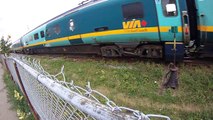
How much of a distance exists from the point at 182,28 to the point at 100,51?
472 centimetres

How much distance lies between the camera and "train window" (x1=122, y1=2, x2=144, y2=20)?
330 inches

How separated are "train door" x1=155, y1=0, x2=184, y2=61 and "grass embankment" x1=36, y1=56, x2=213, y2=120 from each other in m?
0.53

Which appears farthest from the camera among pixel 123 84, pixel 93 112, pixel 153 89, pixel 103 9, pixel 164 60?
pixel 103 9

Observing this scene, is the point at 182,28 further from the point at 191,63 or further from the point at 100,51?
the point at 100,51

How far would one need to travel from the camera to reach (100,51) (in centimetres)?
1140

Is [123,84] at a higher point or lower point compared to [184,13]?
lower

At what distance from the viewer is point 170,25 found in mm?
7672

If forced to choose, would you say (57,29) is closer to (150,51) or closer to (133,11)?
(133,11)

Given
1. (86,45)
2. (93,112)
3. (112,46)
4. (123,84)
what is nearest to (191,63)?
(123,84)

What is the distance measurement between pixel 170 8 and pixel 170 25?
0.53m

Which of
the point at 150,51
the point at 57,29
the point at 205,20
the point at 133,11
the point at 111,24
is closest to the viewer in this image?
the point at 205,20

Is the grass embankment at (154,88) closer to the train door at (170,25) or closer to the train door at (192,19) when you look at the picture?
the train door at (170,25)

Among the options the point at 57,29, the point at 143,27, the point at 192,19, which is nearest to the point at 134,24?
the point at 143,27

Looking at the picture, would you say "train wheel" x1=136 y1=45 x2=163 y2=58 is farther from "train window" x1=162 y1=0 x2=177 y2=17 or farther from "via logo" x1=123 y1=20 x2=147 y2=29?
"train window" x1=162 y1=0 x2=177 y2=17
